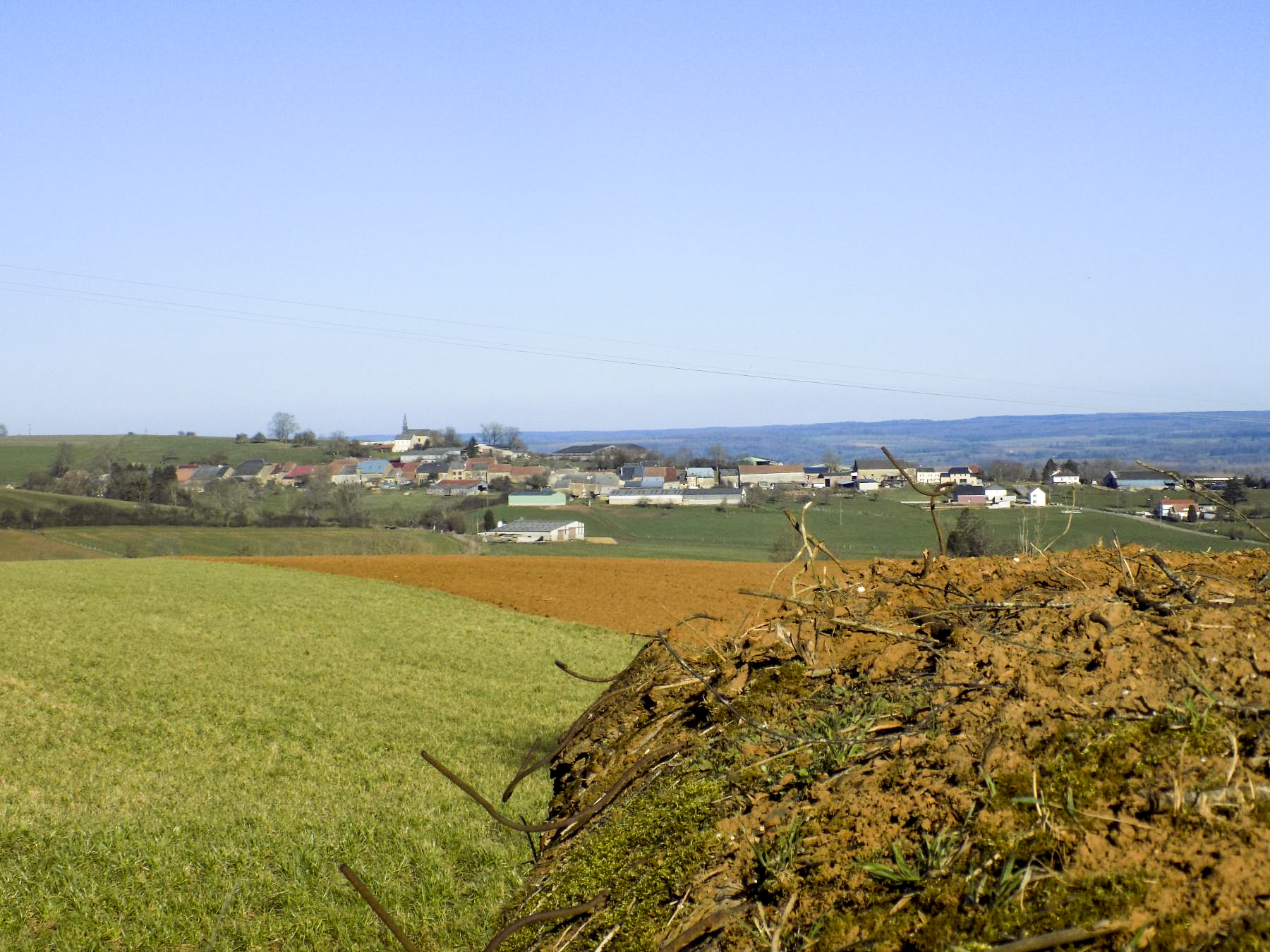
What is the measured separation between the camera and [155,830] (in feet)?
23.9

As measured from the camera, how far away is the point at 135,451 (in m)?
110

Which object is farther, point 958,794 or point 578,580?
point 578,580

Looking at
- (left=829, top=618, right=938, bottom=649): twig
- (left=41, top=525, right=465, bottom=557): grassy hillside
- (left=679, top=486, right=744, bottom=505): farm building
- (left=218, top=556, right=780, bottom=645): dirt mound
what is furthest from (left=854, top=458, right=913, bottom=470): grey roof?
(left=829, top=618, right=938, bottom=649): twig

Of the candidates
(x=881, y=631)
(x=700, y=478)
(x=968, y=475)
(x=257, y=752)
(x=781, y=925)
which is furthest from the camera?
(x=700, y=478)

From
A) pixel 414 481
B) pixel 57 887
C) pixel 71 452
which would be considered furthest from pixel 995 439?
pixel 57 887

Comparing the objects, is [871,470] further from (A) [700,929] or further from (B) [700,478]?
(A) [700,929]

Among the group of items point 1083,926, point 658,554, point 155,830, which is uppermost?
point 1083,926

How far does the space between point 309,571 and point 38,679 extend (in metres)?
17.1

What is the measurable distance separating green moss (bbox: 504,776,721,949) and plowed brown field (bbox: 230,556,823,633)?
19.1 m

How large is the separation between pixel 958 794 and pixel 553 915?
2.77 feet

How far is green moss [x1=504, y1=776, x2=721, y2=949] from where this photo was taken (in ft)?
6.30

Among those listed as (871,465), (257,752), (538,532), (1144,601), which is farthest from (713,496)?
(1144,601)

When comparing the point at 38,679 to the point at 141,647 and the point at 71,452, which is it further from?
the point at 71,452

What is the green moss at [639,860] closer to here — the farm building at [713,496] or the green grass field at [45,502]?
the green grass field at [45,502]
